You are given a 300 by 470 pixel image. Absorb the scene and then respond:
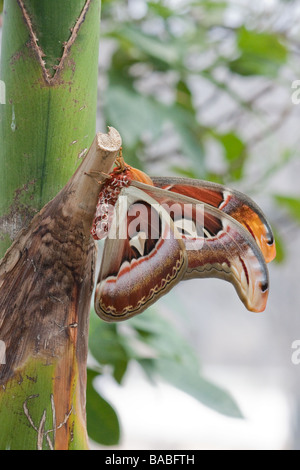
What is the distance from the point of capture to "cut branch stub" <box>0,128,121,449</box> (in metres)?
0.22

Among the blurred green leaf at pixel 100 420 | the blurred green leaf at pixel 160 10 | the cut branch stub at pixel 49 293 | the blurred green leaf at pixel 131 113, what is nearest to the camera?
the cut branch stub at pixel 49 293

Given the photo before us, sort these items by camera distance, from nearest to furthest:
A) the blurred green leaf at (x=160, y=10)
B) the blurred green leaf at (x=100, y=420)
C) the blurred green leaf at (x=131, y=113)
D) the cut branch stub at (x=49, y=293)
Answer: the cut branch stub at (x=49, y=293), the blurred green leaf at (x=100, y=420), the blurred green leaf at (x=131, y=113), the blurred green leaf at (x=160, y=10)

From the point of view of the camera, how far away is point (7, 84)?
240mm

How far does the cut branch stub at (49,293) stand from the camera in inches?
8.8

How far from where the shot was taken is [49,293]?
0.75 feet

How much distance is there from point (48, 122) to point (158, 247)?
2.7 inches

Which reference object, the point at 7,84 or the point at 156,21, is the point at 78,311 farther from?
the point at 156,21

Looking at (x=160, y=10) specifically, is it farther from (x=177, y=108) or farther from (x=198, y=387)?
(x=198, y=387)

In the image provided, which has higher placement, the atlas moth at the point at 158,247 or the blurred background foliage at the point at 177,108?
the blurred background foliage at the point at 177,108

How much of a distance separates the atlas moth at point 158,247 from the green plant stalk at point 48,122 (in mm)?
19

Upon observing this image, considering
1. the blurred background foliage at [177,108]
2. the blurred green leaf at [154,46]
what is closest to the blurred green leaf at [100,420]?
the blurred background foliage at [177,108]

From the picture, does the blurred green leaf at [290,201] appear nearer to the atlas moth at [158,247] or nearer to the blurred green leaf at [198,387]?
the blurred green leaf at [198,387]

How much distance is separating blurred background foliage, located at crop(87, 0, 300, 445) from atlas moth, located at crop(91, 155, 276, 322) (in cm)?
20

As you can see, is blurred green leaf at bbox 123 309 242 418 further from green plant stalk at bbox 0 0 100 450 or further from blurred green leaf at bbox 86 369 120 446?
green plant stalk at bbox 0 0 100 450
